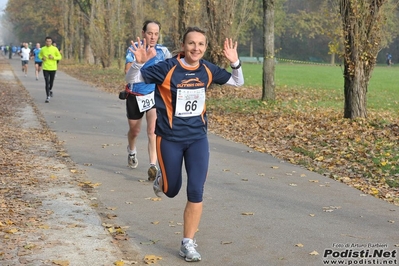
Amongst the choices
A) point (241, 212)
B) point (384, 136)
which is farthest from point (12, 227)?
point (384, 136)

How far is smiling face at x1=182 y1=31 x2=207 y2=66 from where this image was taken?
592cm

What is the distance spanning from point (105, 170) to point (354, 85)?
7716 mm

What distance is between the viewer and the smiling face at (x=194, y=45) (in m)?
5.92

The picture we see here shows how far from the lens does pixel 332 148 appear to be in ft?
40.2

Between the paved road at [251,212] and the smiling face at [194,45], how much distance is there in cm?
165

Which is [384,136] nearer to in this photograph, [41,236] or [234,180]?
[234,180]

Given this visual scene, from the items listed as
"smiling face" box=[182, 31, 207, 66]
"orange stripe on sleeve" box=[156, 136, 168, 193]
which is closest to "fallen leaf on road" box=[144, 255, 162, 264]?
"orange stripe on sleeve" box=[156, 136, 168, 193]

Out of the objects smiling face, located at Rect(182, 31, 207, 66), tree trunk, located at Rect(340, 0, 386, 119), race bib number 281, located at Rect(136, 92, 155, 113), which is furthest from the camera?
tree trunk, located at Rect(340, 0, 386, 119)

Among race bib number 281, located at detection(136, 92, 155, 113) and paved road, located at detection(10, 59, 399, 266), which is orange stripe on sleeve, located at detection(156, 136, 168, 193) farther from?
race bib number 281, located at detection(136, 92, 155, 113)

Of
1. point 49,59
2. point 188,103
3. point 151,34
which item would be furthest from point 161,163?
point 49,59

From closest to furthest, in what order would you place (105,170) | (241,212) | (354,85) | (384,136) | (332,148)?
(241,212), (105,170), (332,148), (384,136), (354,85)

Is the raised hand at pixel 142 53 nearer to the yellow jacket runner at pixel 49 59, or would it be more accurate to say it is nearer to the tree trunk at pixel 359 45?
the tree trunk at pixel 359 45

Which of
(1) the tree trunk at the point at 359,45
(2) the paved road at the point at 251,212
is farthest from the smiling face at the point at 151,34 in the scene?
(1) the tree trunk at the point at 359,45

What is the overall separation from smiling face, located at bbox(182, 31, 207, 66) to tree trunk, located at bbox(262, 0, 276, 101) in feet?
47.2
